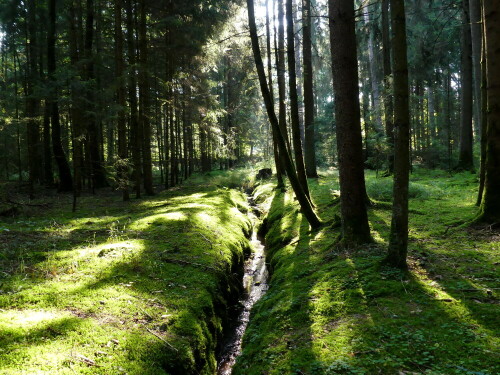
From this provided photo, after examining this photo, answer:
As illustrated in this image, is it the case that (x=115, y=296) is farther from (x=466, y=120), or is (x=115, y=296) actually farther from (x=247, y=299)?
(x=466, y=120)

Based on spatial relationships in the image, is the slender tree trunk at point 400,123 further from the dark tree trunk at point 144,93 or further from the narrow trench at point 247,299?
the dark tree trunk at point 144,93

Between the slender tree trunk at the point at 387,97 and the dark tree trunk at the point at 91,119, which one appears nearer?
the slender tree trunk at the point at 387,97

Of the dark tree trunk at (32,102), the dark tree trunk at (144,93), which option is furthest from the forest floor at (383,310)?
the dark tree trunk at (32,102)

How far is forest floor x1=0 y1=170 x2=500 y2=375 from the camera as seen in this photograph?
3.04 m

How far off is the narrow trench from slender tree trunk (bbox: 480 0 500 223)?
15.7 ft

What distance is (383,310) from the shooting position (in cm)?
383

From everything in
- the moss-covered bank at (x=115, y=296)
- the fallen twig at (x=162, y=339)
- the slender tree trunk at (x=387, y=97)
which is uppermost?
the slender tree trunk at (x=387, y=97)

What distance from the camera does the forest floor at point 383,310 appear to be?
298 centimetres

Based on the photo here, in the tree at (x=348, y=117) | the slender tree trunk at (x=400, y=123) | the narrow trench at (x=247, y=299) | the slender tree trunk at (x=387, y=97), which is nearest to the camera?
the slender tree trunk at (x=400, y=123)

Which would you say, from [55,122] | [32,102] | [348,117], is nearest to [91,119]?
[55,122]

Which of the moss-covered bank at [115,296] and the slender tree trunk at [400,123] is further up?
the slender tree trunk at [400,123]

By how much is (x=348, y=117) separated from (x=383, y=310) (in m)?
3.53

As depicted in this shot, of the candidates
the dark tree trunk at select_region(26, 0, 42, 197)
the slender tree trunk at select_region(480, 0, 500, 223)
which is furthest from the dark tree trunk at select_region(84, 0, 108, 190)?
the slender tree trunk at select_region(480, 0, 500, 223)

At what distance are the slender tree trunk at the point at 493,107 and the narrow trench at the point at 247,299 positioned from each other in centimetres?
480
